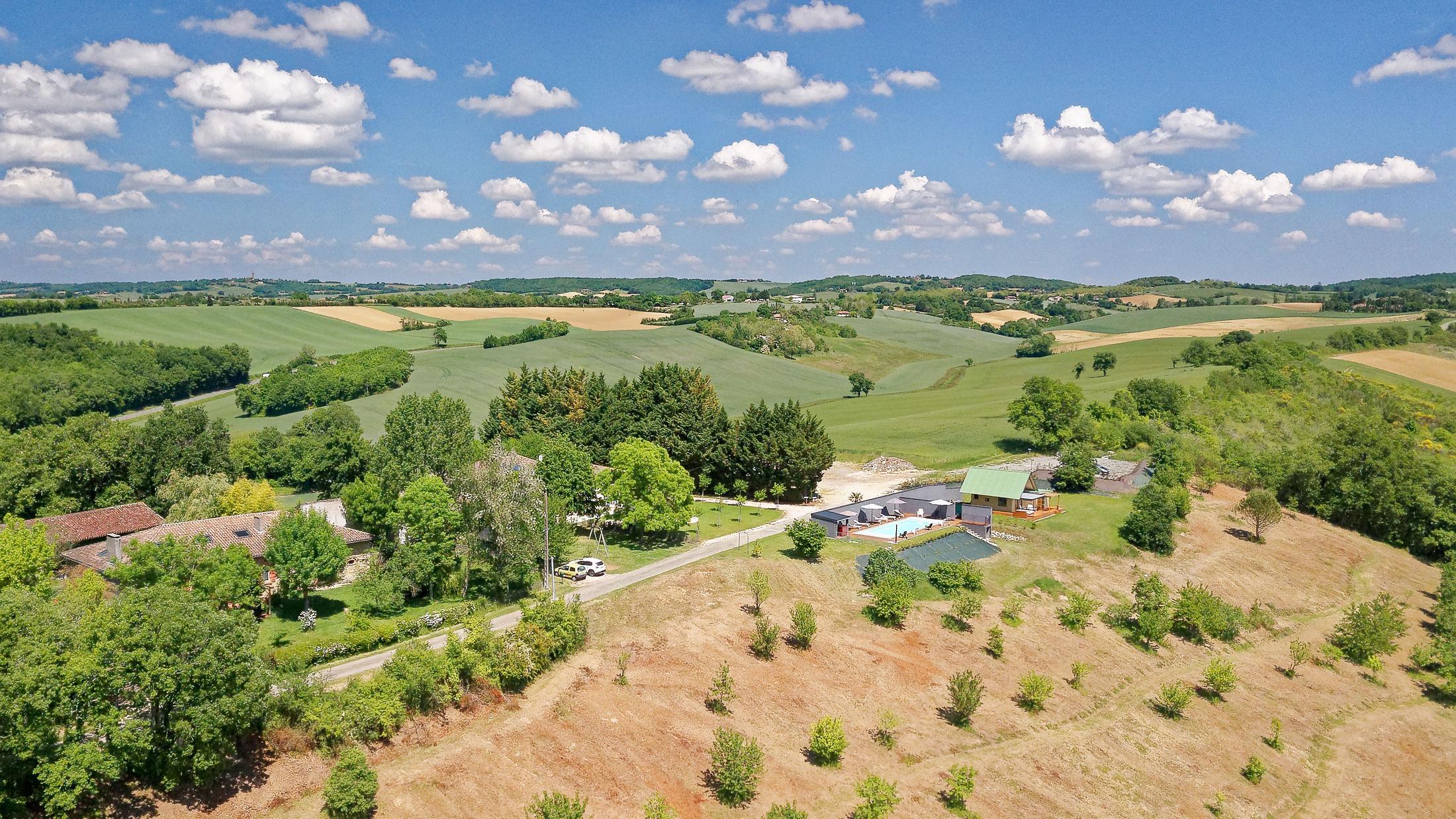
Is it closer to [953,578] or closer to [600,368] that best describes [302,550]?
[953,578]

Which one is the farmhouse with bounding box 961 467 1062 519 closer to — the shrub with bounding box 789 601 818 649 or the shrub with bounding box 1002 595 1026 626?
the shrub with bounding box 1002 595 1026 626

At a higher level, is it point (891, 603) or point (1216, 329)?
point (1216, 329)

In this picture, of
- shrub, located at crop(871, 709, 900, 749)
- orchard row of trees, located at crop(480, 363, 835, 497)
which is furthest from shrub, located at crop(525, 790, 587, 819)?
orchard row of trees, located at crop(480, 363, 835, 497)

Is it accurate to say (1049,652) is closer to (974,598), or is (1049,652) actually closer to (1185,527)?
(974,598)

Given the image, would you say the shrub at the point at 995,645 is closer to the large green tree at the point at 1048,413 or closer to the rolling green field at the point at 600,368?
the large green tree at the point at 1048,413

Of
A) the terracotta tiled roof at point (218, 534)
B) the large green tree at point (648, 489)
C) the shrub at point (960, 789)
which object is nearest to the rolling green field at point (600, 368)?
Result: the terracotta tiled roof at point (218, 534)

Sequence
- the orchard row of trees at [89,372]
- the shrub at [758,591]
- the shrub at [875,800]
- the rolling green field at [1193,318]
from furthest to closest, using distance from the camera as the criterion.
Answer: the rolling green field at [1193,318] < the orchard row of trees at [89,372] < the shrub at [758,591] < the shrub at [875,800]

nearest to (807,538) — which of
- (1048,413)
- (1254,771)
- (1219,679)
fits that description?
(1219,679)
